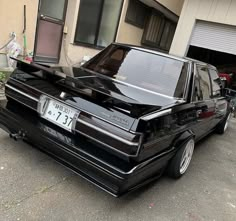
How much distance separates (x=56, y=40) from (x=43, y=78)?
16.3ft

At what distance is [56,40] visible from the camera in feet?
24.2

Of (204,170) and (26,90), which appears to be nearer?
(26,90)

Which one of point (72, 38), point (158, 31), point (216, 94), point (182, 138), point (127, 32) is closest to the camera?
point (182, 138)

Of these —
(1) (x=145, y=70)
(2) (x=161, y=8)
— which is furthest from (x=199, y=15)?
(1) (x=145, y=70)

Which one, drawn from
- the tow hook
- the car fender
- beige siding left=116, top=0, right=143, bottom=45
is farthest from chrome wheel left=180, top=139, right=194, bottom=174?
beige siding left=116, top=0, right=143, bottom=45

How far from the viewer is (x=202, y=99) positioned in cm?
367

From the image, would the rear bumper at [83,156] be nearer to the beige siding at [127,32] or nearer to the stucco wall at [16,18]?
the stucco wall at [16,18]

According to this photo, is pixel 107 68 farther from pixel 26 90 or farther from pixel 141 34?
pixel 141 34

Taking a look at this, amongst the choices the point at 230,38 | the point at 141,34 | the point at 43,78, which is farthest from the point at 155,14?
the point at 43,78

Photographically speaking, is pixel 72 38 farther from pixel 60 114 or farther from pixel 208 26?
pixel 60 114

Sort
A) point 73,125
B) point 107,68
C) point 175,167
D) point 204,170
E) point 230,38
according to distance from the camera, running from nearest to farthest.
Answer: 1. point 73,125
2. point 175,167
3. point 107,68
4. point 204,170
5. point 230,38

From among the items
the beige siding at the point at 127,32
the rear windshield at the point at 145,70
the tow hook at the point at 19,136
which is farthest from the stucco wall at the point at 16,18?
the tow hook at the point at 19,136

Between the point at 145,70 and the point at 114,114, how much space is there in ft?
3.97

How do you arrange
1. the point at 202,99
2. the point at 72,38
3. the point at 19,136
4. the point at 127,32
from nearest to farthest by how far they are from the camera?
the point at 19,136, the point at 202,99, the point at 72,38, the point at 127,32
